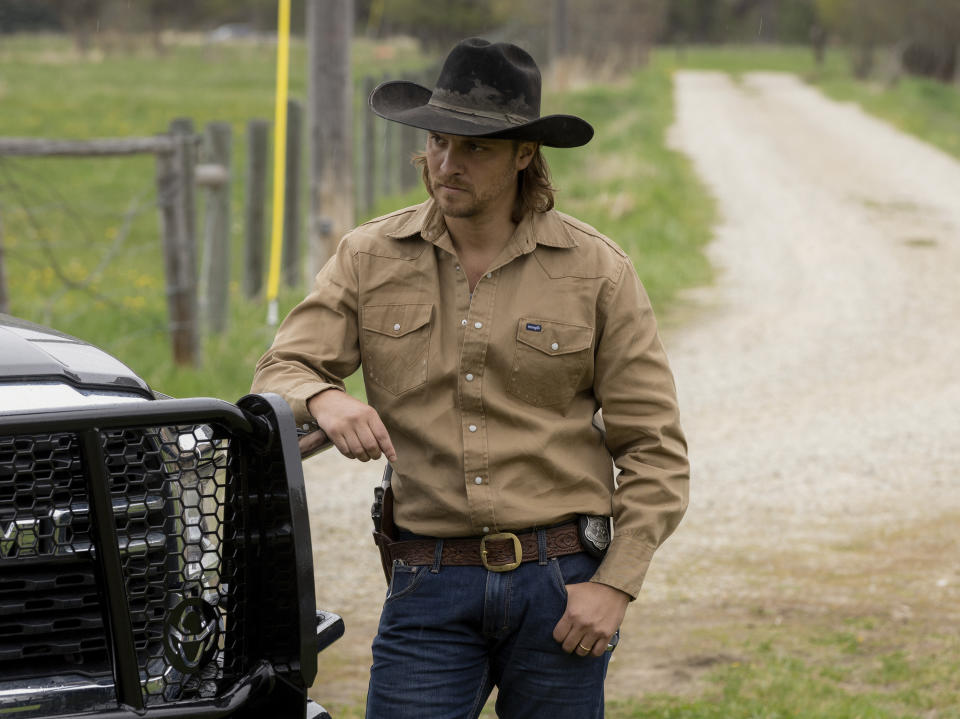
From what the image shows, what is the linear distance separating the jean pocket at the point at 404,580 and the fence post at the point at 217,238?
622cm

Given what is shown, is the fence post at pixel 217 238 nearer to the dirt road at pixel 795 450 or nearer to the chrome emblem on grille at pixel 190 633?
the dirt road at pixel 795 450

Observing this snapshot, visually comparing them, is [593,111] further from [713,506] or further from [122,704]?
[122,704]

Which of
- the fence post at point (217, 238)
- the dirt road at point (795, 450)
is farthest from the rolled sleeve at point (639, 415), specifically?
the fence post at point (217, 238)

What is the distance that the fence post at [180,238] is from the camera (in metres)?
7.59

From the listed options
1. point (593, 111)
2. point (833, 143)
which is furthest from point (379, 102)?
point (593, 111)

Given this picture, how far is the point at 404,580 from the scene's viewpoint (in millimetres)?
2795

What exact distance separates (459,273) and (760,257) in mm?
11166

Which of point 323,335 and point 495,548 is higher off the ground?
point 323,335

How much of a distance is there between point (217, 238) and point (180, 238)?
1.27 m

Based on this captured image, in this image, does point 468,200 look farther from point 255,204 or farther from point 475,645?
point 255,204

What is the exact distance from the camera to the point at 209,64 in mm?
49438

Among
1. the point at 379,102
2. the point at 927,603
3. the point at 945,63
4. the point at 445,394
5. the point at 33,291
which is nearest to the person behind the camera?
the point at 445,394

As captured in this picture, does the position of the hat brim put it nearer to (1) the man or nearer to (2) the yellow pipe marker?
(1) the man

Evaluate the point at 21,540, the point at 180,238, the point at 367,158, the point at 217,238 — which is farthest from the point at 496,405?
the point at 367,158
